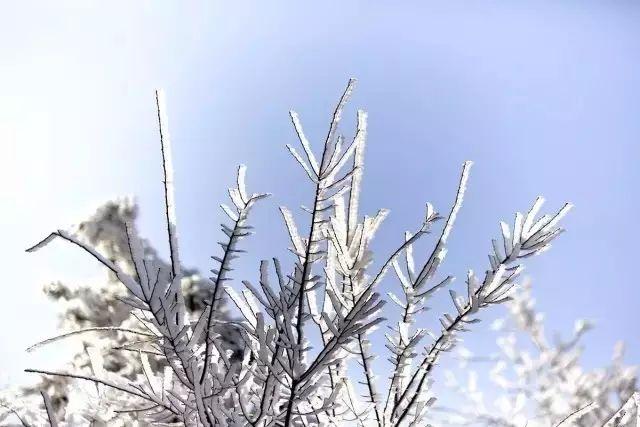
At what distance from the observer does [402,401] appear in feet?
6.08

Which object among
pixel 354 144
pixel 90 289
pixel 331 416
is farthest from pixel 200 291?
pixel 354 144

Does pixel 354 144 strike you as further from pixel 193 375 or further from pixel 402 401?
pixel 402 401

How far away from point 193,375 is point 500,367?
20.2 feet

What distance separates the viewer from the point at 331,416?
1886mm

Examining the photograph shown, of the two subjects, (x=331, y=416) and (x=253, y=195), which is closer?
(x=253, y=195)

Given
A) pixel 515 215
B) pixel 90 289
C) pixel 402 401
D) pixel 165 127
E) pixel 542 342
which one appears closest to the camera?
pixel 165 127

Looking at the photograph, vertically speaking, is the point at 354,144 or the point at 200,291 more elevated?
the point at 200,291

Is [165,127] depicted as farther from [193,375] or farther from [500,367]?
[500,367]

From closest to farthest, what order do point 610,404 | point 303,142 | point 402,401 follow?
point 303,142 → point 402,401 → point 610,404

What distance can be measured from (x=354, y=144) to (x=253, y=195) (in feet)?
1.04

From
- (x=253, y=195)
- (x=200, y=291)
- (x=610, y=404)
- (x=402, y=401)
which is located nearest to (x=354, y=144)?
(x=253, y=195)

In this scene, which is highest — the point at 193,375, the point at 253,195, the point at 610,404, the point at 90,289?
the point at 90,289

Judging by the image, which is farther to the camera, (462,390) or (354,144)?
(462,390)

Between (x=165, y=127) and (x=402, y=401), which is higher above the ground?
(x=165, y=127)
